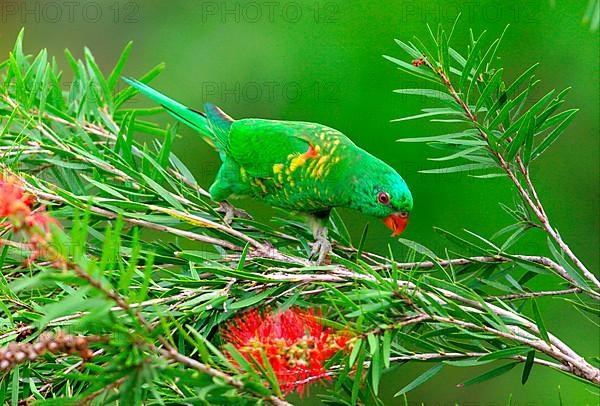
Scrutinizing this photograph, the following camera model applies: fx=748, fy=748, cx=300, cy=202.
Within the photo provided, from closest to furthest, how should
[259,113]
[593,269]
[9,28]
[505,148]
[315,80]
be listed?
1. [505,148]
2. [593,269]
3. [315,80]
4. [259,113]
5. [9,28]

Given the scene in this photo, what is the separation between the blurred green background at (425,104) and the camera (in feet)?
4.84

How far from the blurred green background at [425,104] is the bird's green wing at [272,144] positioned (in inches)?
13.3

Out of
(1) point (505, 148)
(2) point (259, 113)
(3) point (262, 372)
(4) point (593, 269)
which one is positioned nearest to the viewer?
(3) point (262, 372)

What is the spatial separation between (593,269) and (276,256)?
3.08 ft

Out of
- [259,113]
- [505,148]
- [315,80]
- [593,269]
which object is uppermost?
[505,148]

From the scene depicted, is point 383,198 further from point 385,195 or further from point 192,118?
point 192,118

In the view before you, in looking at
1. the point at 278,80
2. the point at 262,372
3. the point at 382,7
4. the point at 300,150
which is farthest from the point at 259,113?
the point at 262,372

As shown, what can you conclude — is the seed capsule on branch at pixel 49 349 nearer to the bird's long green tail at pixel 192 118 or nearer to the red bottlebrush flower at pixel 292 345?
the red bottlebrush flower at pixel 292 345

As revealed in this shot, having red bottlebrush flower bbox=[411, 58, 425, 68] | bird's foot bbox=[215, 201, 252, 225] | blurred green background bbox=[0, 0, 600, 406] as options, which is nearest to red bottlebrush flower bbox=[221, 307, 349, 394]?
red bottlebrush flower bbox=[411, 58, 425, 68]

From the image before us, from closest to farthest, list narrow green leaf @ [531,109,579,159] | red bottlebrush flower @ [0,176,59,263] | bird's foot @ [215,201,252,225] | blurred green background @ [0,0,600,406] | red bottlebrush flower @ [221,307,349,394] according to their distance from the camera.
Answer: red bottlebrush flower @ [0,176,59,263], red bottlebrush flower @ [221,307,349,394], narrow green leaf @ [531,109,579,159], bird's foot @ [215,201,252,225], blurred green background @ [0,0,600,406]

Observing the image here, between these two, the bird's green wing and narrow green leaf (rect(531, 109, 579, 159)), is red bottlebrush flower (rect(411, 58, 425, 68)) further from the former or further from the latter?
the bird's green wing

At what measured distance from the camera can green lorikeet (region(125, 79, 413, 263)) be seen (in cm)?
111

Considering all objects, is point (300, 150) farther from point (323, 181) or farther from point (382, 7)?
point (382, 7)

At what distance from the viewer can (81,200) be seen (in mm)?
713
